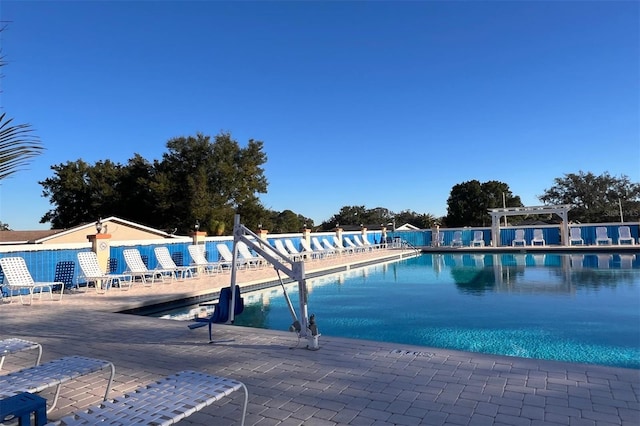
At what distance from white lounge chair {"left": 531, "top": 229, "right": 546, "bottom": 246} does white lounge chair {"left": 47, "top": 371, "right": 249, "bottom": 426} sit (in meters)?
23.0

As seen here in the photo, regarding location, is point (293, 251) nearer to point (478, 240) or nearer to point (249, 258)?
point (249, 258)

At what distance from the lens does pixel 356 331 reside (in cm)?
660

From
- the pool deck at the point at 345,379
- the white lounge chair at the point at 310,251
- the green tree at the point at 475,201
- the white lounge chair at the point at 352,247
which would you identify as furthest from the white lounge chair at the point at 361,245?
the green tree at the point at 475,201

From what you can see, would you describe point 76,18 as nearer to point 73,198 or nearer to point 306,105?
point 306,105

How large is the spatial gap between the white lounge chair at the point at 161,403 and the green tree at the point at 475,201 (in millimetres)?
41223

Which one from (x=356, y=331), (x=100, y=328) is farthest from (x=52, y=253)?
(x=356, y=331)

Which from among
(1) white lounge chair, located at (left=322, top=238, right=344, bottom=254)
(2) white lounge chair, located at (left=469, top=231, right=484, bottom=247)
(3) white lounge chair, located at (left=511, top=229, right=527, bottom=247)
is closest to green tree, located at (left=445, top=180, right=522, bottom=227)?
(2) white lounge chair, located at (left=469, top=231, right=484, bottom=247)

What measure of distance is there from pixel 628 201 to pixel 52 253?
45.6 metres

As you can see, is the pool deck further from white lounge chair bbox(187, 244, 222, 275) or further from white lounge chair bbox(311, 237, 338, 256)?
white lounge chair bbox(311, 237, 338, 256)

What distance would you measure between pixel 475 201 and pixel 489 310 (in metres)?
35.9

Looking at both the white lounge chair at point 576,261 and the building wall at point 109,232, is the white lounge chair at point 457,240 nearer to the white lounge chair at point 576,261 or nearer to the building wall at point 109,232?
the white lounge chair at point 576,261

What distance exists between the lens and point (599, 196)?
39.0 metres

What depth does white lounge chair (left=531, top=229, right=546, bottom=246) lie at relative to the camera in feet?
71.7

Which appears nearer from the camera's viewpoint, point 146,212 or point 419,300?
point 419,300
